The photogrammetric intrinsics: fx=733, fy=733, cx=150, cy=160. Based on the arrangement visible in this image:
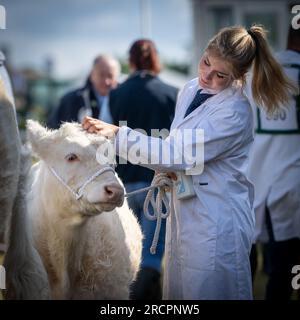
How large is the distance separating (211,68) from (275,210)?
1982mm

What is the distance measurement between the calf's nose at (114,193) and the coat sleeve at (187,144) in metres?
0.17

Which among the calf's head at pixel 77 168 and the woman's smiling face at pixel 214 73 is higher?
the woman's smiling face at pixel 214 73

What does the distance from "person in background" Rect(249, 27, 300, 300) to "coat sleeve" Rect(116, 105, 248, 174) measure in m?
1.75

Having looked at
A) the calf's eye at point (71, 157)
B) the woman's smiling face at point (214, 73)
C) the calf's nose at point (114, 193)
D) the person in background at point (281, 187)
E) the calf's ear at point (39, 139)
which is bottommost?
the person in background at point (281, 187)

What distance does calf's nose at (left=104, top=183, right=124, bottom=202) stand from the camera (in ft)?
11.8

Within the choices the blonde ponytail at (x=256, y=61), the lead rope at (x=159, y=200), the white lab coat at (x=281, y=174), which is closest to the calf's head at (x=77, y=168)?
the lead rope at (x=159, y=200)

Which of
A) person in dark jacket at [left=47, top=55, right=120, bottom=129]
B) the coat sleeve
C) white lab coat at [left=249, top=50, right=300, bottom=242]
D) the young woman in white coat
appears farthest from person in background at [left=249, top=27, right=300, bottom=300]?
person in dark jacket at [left=47, top=55, right=120, bottom=129]

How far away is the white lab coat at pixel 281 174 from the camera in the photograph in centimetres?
539

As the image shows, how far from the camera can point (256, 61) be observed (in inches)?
152

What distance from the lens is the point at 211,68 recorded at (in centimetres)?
374

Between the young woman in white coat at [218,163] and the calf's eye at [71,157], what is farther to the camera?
the calf's eye at [71,157]

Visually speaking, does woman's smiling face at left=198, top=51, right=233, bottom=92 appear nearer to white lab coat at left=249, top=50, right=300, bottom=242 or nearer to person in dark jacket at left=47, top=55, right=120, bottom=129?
white lab coat at left=249, top=50, right=300, bottom=242

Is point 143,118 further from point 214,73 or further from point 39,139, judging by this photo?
point 214,73

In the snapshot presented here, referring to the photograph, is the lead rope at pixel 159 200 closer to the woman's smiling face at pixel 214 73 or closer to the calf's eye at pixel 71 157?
the calf's eye at pixel 71 157
